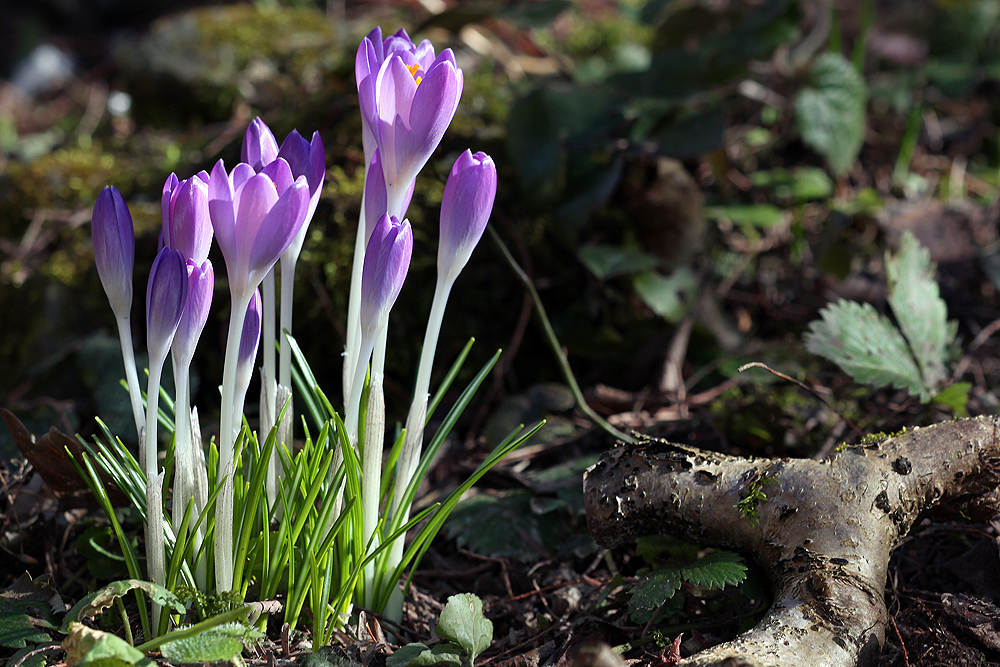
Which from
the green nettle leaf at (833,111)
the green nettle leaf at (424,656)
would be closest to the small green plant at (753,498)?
the green nettle leaf at (424,656)

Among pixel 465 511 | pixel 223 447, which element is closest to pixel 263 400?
pixel 223 447

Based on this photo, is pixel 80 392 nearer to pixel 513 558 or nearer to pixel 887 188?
pixel 513 558

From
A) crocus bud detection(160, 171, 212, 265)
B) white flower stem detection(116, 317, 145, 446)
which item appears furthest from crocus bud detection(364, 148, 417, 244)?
white flower stem detection(116, 317, 145, 446)

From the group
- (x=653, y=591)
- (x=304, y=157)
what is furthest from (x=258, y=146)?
(x=653, y=591)

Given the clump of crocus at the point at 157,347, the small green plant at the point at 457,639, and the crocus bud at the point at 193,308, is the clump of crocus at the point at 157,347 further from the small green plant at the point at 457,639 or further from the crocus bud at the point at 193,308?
the small green plant at the point at 457,639

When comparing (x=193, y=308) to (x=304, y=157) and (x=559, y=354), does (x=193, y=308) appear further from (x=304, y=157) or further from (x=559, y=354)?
(x=559, y=354)

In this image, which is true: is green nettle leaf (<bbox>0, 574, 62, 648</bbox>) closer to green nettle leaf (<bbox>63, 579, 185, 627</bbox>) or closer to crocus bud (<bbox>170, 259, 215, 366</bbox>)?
green nettle leaf (<bbox>63, 579, 185, 627</bbox>)
